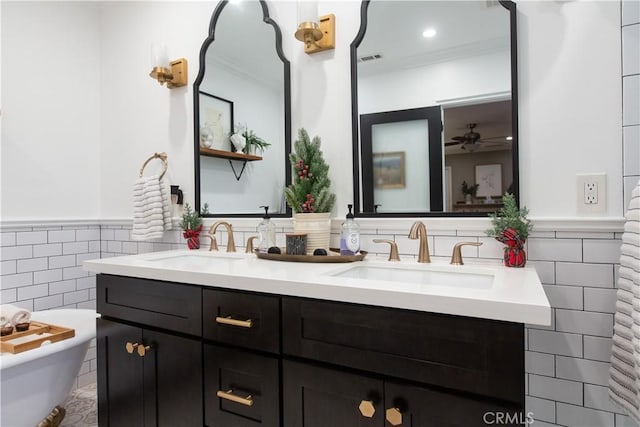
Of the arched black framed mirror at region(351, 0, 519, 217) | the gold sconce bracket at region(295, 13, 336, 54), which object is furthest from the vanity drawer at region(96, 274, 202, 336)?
the gold sconce bracket at region(295, 13, 336, 54)

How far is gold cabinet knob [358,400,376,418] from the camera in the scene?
94 centimetres

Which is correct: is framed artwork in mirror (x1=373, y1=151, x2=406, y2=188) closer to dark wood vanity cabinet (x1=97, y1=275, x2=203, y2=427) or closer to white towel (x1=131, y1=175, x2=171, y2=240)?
dark wood vanity cabinet (x1=97, y1=275, x2=203, y2=427)

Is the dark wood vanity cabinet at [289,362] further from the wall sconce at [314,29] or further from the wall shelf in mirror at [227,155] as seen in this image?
the wall sconce at [314,29]

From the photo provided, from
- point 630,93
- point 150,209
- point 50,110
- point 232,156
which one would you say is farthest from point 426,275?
point 50,110

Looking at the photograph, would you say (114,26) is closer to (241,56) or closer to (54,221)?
(241,56)

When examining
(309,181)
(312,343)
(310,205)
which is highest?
(309,181)

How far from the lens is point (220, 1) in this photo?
2006mm

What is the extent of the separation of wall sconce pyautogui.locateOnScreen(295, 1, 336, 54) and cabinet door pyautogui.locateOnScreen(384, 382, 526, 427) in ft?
4.58

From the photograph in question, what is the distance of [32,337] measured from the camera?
1.78 meters

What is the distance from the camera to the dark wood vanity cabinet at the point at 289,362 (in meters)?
0.85

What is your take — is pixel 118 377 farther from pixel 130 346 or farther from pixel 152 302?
pixel 152 302

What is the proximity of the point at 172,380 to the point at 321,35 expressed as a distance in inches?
59.3

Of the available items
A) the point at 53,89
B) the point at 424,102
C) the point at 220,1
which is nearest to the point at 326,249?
the point at 424,102

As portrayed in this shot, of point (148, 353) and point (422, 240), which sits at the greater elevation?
point (422, 240)
